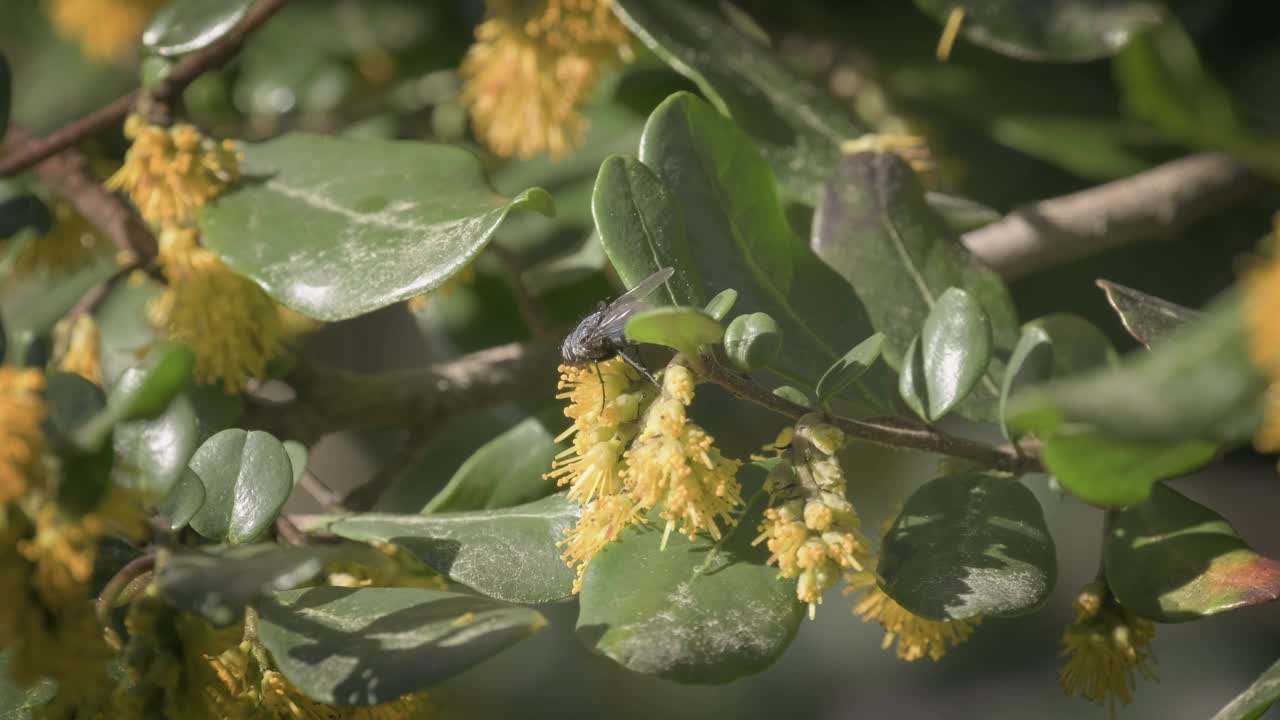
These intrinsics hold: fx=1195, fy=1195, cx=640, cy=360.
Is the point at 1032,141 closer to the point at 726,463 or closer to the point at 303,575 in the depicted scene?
the point at 726,463

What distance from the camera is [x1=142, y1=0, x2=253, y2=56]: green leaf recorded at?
119 centimetres

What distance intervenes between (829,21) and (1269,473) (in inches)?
41.4

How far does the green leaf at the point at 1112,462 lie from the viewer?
690 millimetres

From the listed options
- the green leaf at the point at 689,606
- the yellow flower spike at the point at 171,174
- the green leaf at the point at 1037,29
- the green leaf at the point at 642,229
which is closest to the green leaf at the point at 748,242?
the green leaf at the point at 642,229

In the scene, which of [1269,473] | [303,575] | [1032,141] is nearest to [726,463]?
[303,575]

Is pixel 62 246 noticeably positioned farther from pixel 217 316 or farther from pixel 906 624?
pixel 906 624

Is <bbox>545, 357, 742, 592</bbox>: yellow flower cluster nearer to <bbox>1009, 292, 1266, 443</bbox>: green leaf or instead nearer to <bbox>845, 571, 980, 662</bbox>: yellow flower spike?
<bbox>845, 571, 980, 662</bbox>: yellow flower spike

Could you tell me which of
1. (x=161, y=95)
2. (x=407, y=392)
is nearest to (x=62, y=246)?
(x=161, y=95)

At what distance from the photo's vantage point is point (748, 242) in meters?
1.01

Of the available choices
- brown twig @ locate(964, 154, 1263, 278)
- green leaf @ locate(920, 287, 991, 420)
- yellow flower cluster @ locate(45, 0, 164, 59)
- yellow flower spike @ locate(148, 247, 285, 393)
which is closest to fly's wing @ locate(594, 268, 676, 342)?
green leaf @ locate(920, 287, 991, 420)

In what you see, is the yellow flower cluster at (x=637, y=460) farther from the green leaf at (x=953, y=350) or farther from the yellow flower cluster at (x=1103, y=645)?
the yellow flower cluster at (x=1103, y=645)

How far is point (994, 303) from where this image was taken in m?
1.13

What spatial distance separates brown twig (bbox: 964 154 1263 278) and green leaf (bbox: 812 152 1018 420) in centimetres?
35

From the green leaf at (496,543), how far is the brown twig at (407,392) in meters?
0.27
